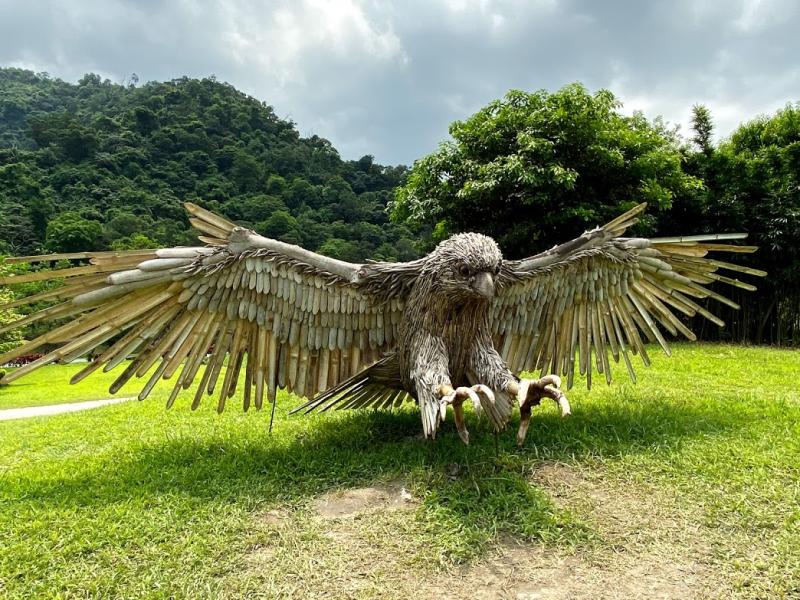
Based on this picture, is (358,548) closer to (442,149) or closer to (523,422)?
(523,422)

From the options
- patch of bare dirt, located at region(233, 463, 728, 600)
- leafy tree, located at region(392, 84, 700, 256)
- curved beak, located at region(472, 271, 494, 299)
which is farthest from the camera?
leafy tree, located at region(392, 84, 700, 256)

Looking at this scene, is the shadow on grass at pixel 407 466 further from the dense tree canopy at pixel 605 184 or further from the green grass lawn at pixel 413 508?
the dense tree canopy at pixel 605 184

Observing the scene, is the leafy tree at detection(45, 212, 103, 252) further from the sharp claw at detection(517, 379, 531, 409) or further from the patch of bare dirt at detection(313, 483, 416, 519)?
the sharp claw at detection(517, 379, 531, 409)

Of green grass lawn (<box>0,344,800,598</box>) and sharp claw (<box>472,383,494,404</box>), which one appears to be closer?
green grass lawn (<box>0,344,800,598</box>)

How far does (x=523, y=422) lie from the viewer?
2.79 metres

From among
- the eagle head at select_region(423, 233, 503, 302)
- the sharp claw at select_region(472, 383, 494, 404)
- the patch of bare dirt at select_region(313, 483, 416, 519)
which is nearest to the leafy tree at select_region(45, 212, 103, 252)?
the patch of bare dirt at select_region(313, 483, 416, 519)

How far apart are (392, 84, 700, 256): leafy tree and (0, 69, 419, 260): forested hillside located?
733 inches

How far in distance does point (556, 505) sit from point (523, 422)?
0.63m

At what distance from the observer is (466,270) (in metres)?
3.28

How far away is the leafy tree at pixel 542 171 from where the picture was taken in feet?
33.2

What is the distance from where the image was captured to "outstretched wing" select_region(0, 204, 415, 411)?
3029 mm

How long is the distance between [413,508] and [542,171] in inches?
327

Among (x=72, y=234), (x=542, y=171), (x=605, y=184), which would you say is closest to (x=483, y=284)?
(x=542, y=171)

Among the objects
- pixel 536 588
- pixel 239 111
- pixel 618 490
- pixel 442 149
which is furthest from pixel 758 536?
pixel 239 111
